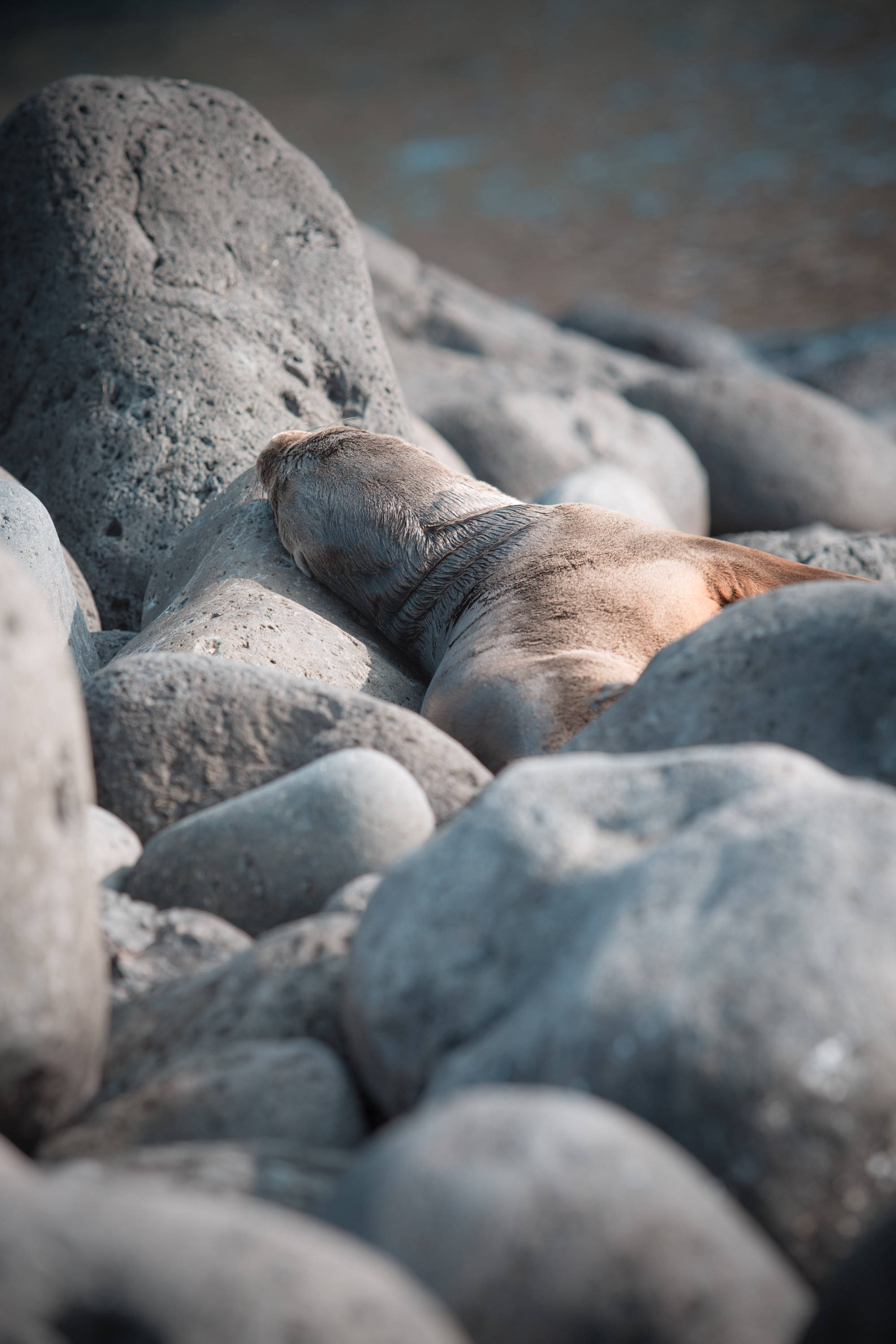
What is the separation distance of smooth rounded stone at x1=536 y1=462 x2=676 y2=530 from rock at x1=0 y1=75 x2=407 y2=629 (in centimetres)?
93

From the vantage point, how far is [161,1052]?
2066 mm

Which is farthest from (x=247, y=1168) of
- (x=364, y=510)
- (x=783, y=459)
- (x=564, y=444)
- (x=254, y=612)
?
(x=783, y=459)

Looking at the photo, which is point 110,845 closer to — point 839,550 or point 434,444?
point 839,550

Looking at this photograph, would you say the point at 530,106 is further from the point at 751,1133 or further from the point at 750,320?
the point at 751,1133

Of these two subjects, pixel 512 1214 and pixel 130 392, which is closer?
pixel 512 1214

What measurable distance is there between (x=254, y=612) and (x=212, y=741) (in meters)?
1.14

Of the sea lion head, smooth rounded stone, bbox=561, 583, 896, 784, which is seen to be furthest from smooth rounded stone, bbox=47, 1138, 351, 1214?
the sea lion head

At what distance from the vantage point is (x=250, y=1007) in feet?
6.75

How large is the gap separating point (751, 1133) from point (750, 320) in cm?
1744

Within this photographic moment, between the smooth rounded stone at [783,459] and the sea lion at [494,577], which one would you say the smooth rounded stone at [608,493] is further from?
the smooth rounded stone at [783,459]

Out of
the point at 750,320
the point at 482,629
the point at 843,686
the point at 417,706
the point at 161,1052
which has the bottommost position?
the point at 750,320

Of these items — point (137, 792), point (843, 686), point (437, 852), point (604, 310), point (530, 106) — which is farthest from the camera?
point (530, 106)

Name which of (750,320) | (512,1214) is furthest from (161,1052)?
(750,320)

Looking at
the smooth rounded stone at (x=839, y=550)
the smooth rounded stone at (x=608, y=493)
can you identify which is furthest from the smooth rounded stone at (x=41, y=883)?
the smooth rounded stone at (x=608, y=493)
